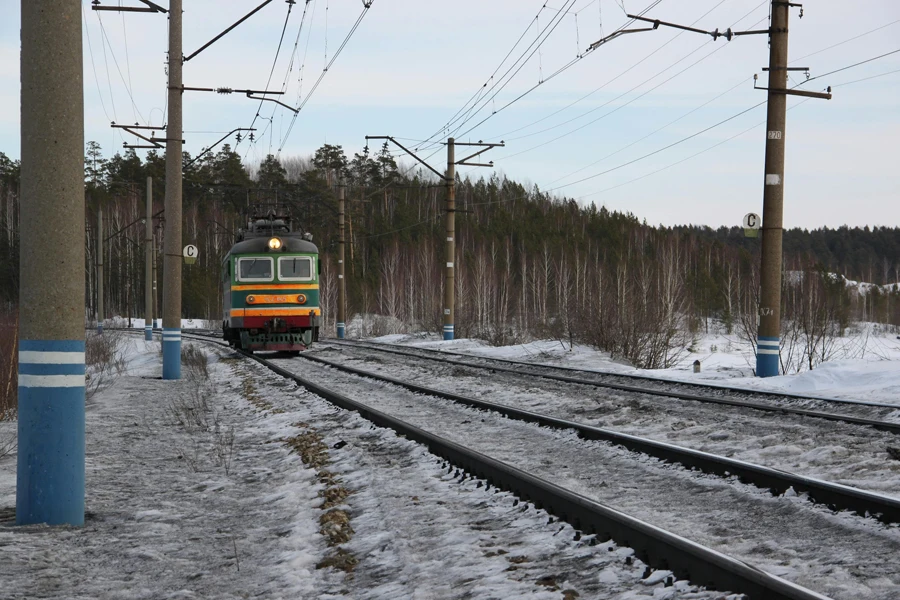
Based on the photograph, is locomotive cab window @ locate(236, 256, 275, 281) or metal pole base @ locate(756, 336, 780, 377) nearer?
metal pole base @ locate(756, 336, 780, 377)

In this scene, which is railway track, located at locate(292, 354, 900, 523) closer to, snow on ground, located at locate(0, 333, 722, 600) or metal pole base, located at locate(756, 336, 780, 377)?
snow on ground, located at locate(0, 333, 722, 600)

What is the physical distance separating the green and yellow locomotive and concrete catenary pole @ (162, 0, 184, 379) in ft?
14.9

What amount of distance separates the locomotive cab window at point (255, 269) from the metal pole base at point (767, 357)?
38.9 ft

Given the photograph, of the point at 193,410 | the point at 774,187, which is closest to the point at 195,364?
the point at 193,410

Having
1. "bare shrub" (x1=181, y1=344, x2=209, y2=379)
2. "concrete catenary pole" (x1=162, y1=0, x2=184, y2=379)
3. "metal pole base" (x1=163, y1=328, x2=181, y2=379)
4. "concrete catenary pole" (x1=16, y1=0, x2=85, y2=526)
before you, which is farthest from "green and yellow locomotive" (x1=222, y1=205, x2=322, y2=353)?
"concrete catenary pole" (x1=16, y1=0, x2=85, y2=526)

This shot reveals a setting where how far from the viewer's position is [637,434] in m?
8.78

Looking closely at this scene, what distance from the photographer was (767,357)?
51.0ft

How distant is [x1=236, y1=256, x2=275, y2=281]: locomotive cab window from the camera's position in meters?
21.8

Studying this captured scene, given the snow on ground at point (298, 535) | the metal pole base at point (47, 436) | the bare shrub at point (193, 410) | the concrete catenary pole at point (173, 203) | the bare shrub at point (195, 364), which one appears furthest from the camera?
the bare shrub at point (195, 364)

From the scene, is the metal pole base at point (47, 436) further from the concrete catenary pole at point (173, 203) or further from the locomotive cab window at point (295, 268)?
the locomotive cab window at point (295, 268)

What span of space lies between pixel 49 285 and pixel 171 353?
11827 millimetres

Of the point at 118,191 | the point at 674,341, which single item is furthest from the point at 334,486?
the point at 118,191

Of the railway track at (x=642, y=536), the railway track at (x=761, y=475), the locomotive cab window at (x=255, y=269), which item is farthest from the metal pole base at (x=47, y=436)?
the locomotive cab window at (x=255, y=269)

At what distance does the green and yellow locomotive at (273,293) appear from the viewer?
2170 centimetres
